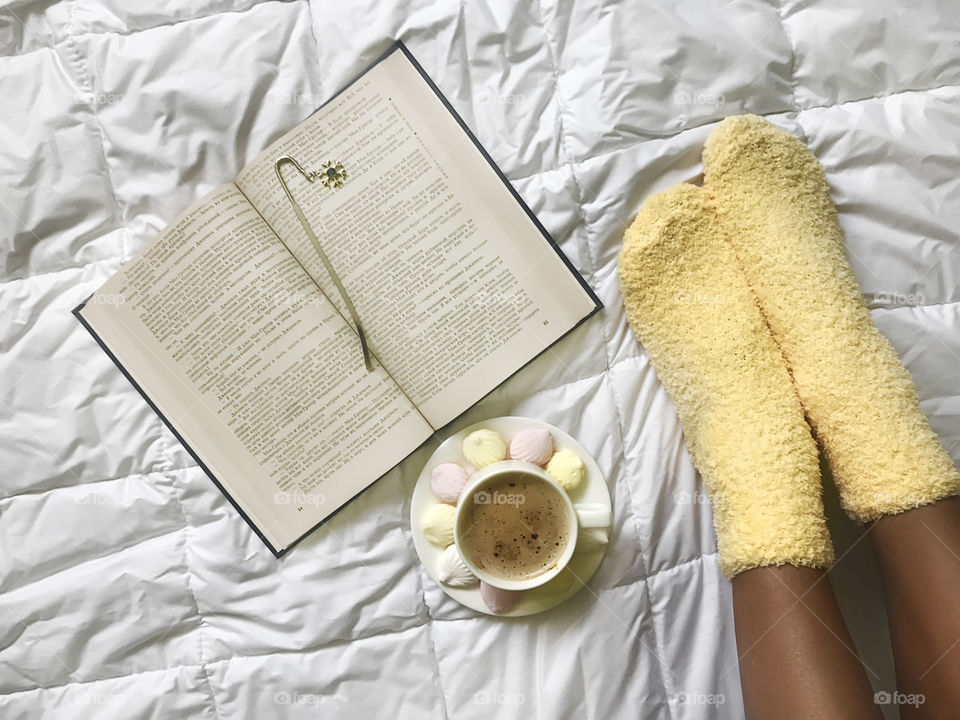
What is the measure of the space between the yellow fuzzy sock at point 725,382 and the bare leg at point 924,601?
57 mm

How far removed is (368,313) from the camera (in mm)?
763

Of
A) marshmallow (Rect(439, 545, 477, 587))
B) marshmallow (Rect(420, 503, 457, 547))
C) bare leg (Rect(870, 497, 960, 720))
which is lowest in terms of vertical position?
bare leg (Rect(870, 497, 960, 720))

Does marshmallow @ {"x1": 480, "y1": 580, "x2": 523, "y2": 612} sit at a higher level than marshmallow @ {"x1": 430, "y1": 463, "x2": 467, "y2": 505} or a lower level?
lower

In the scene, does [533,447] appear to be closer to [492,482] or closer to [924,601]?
[492,482]

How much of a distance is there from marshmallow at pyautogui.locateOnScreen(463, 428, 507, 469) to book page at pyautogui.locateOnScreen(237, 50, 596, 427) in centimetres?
4

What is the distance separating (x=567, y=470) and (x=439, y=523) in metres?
0.13

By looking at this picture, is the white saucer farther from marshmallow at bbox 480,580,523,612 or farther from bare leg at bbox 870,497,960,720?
bare leg at bbox 870,497,960,720

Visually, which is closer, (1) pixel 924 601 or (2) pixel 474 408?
(1) pixel 924 601

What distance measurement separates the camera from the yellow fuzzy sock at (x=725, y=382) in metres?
0.71

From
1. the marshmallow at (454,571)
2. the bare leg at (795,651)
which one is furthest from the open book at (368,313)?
the bare leg at (795,651)

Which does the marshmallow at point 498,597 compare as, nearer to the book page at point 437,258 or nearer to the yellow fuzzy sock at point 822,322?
the book page at point 437,258

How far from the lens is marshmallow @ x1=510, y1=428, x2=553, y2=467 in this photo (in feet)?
2.40

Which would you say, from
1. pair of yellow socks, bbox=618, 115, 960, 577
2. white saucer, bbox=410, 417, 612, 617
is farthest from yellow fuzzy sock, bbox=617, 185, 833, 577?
white saucer, bbox=410, 417, 612, 617

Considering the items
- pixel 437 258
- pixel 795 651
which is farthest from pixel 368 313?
pixel 795 651
